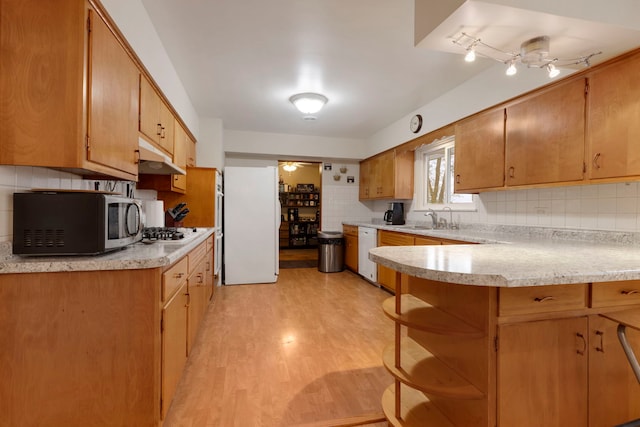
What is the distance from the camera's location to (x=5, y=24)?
126 centimetres

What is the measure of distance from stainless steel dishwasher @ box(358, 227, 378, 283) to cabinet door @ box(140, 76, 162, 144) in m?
2.95

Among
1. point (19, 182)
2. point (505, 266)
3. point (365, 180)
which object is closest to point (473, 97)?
point (505, 266)

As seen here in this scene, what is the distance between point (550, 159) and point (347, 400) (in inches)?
86.6

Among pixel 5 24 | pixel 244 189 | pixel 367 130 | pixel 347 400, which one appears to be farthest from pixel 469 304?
pixel 367 130

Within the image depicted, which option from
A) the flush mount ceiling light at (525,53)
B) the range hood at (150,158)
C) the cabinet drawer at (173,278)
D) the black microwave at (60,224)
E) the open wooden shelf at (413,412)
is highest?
the flush mount ceiling light at (525,53)

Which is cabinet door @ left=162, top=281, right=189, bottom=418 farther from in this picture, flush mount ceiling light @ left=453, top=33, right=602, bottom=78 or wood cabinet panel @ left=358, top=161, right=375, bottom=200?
wood cabinet panel @ left=358, top=161, right=375, bottom=200

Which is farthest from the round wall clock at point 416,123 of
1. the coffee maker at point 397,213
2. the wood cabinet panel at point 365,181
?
the wood cabinet panel at point 365,181

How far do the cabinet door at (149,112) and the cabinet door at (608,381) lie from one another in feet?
8.98

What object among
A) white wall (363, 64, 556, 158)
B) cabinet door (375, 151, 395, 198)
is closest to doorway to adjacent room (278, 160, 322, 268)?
cabinet door (375, 151, 395, 198)

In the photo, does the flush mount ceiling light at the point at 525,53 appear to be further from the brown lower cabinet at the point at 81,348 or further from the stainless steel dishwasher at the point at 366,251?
the stainless steel dishwasher at the point at 366,251

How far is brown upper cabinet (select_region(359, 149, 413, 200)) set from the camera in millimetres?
4562

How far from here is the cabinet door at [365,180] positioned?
215 inches

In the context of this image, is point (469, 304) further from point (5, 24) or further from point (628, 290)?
point (5, 24)

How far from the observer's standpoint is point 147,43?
6.90ft
